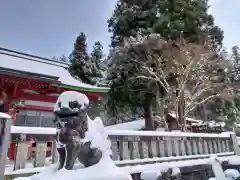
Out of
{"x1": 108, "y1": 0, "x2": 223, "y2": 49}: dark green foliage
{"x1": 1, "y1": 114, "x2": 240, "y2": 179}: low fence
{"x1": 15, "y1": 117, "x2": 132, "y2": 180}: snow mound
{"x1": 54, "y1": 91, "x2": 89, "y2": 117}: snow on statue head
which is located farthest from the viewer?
{"x1": 108, "y1": 0, "x2": 223, "y2": 49}: dark green foliage

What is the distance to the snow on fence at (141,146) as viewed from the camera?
2.30 m

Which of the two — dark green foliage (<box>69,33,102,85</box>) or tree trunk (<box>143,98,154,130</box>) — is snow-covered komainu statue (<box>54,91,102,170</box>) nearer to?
tree trunk (<box>143,98,154,130</box>)

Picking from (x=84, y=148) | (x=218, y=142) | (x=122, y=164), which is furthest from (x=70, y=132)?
(x=218, y=142)

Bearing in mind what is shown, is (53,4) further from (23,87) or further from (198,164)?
(198,164)

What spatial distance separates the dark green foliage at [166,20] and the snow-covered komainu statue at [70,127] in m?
12.6

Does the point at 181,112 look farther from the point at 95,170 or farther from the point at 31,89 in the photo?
the point at 95,170

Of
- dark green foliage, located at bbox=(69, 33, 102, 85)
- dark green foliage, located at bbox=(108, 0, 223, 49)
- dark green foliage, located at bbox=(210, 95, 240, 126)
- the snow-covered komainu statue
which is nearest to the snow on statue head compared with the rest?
the snow-covered komainu statue

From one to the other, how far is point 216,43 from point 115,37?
7.13 meters

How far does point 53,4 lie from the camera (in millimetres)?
10320

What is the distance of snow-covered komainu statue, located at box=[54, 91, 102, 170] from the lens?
1.65 metres

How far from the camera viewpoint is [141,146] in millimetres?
3104

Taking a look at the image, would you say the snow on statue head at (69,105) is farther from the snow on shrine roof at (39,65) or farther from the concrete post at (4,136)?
the snow on shrine roof at (39,65)

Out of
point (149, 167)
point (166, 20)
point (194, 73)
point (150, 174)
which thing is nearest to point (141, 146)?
point (149, 167)

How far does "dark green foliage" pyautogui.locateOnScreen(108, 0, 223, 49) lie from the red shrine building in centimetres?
694
